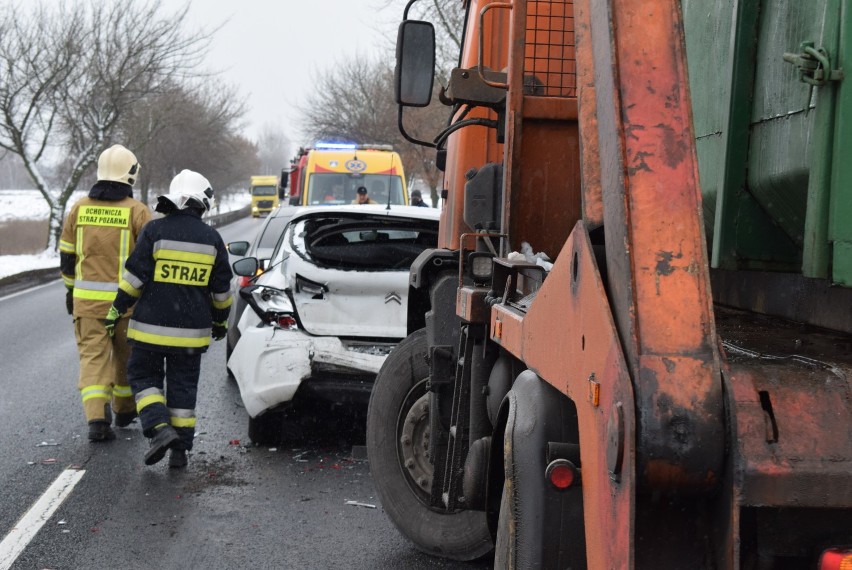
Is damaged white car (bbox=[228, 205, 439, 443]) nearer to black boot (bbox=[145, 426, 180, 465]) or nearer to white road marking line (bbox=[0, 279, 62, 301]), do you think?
black boot (bbox=[145, 426, 180, 465])

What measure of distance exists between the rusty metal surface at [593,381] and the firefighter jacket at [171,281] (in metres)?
4.06

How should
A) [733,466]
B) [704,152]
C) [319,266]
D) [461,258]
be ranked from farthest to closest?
[319,266]
[461,258]
[704,152]
[733,466]

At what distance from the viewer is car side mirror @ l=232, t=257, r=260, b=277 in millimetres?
7098

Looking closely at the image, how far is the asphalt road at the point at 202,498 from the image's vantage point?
4832 mm

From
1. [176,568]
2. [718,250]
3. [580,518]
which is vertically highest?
[718,250]

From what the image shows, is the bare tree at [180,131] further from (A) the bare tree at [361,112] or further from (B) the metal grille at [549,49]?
(B) the metal grille at [549,49]

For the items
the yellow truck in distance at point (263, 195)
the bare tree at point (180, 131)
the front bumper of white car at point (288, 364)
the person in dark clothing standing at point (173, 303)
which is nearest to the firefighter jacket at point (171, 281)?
the person in dark clothing standing at point (173, 303)

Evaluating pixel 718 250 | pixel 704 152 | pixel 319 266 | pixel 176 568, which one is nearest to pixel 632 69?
pixel 718 250

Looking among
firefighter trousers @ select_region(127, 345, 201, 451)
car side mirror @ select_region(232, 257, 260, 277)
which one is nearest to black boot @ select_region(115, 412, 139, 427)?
firefighter trousers @ select_region(127, 345, 201, 451)

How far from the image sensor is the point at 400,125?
452 cm

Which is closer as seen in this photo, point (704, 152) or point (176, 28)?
point (704, 152)

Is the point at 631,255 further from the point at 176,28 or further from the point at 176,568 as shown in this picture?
the point at 176,28

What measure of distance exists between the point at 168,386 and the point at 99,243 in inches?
50.9

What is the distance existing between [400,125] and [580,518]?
2.35 m
